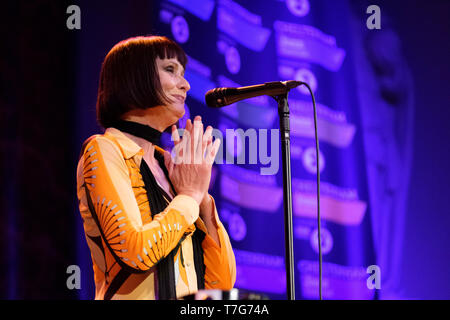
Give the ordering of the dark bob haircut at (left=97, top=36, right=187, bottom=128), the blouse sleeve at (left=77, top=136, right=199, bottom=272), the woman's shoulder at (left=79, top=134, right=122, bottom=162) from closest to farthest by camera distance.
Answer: the blouse sleeve at (left=77, top=136, right=199, bottom=272), the woman's shoulder at (left=79, top=134, right=122, bottom=162), the dark bob haircut at (left=97, top=36, right=187, bottom=128)

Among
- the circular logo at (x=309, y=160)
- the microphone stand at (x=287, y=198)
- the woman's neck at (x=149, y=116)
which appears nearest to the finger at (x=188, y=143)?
the woman's neck at (x=149, y=116)

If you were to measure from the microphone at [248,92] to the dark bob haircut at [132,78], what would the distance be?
158 mm

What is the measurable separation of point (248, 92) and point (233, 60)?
1.15 meters

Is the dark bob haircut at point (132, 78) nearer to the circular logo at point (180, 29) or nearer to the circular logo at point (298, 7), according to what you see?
the circular logo at point (180, 29)

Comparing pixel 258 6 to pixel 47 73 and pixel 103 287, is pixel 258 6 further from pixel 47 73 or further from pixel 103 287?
pixel 103 287

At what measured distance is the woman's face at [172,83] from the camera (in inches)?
65.9

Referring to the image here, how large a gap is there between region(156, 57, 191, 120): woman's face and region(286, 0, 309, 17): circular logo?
132 cm

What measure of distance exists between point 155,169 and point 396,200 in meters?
1.68

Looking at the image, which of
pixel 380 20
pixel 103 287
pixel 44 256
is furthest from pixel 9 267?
pixel 380 20

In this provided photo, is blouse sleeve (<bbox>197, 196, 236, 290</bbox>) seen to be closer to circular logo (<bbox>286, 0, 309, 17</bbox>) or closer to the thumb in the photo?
the thumb

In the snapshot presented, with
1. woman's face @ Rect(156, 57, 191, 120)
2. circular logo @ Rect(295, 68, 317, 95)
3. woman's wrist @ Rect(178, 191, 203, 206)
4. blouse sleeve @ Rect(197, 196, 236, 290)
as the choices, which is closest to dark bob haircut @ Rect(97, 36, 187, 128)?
woman's face @ Rect(156, 57, 191, 120)

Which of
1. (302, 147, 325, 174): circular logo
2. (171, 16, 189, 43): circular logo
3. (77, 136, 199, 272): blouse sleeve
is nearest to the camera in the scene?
(77, 136, 199, 272): blouse sleeve

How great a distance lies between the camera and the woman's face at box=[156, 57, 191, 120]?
167 cm

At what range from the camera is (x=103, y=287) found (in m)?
1.52
